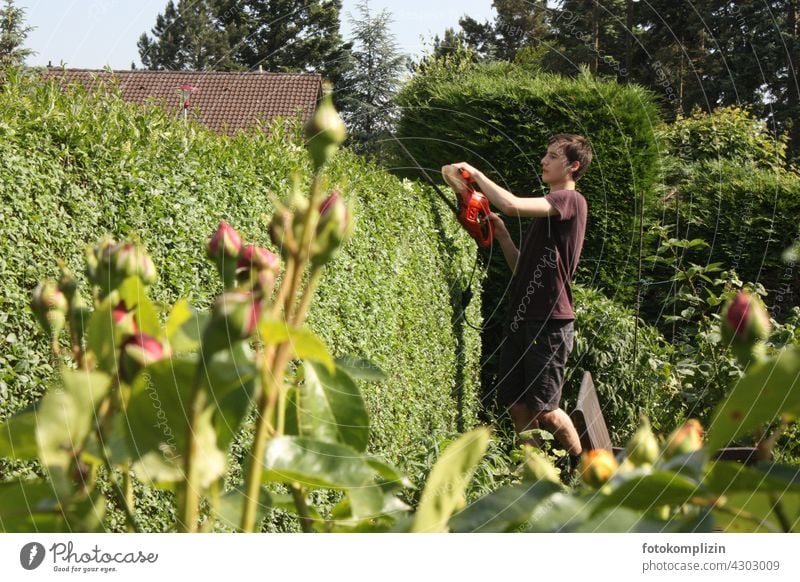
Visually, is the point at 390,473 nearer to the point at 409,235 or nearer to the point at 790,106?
the point at 790,106

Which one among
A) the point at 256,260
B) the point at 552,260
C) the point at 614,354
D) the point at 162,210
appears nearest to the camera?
the point at 256,260

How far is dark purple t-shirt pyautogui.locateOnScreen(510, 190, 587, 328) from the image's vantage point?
2.87 meters

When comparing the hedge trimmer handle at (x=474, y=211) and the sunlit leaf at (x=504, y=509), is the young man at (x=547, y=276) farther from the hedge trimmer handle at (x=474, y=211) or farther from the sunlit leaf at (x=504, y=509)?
the sunlit leaf at (x=504, y=509)

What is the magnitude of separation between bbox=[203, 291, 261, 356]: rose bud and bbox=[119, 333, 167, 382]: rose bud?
0.16 ft

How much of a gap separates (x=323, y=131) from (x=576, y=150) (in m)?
2.72

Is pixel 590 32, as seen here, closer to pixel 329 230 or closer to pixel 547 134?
pixel 329 230

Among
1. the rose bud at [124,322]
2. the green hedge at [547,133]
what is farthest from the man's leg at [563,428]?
the rose bud at [124,322]

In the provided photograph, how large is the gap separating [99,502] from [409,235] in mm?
3129

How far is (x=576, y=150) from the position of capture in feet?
9.68

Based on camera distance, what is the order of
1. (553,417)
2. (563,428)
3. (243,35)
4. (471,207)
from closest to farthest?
(243,35) < (553,417) < (563,428) < (471,207)

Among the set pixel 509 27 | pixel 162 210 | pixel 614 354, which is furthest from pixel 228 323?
pixel 614 354

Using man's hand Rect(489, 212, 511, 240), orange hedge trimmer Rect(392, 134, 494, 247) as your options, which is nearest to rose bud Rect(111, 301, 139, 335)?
orange hedge trimmer Rect(392, 134, 494, 247)

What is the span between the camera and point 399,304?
10.6ft

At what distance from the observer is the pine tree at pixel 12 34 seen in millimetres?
702
